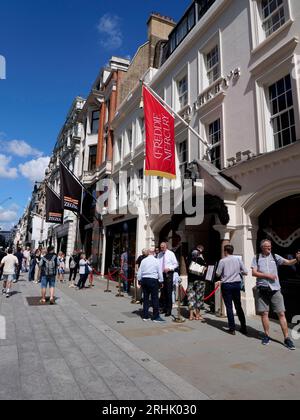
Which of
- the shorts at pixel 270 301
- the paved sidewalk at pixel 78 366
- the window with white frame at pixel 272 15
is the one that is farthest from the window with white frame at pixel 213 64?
the paved sidewalk at pixel 78 366

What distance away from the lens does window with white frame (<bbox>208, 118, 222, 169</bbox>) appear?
35.4ft

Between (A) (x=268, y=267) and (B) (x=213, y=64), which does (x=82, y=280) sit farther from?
(B) (x=213, y=64)

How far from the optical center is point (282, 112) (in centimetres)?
845

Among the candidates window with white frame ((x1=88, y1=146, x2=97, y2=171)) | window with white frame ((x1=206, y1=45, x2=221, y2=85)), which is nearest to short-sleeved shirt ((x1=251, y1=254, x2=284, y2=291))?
window with white frame ((x1=206, y1=45, x2=221, y2=85))

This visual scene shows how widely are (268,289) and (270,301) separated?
10.6 inches

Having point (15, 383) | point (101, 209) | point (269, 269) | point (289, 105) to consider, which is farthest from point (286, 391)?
point (101, 209)

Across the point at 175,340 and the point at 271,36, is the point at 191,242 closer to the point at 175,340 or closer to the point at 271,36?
the point at 175,340

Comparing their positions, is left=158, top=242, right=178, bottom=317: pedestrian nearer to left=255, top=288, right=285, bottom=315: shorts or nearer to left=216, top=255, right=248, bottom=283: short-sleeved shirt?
left=216, top=255, right=248, bottom=283: short-sleeved shirt

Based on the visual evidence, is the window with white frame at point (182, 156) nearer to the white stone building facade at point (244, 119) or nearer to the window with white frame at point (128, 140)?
the white stone building facade at point (244, 119)

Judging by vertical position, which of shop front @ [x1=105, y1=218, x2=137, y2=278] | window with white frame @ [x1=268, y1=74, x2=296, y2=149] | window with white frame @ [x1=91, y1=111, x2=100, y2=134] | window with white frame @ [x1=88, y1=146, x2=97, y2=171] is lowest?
shop front @ [x1=105, y1=218, x2=137, y2=278]

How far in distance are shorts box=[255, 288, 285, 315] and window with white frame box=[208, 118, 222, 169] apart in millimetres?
5709

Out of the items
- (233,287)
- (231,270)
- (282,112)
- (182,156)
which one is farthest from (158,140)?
(233,287)
